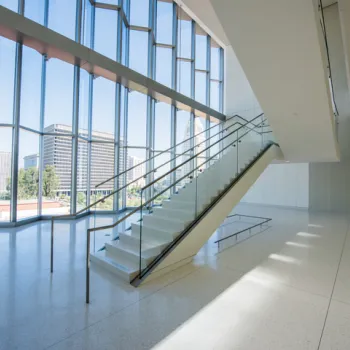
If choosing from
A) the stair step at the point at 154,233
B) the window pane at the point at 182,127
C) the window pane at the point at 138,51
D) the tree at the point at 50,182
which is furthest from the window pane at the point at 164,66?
the stair step at the point at 154,233

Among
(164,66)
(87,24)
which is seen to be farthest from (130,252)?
(164,66)

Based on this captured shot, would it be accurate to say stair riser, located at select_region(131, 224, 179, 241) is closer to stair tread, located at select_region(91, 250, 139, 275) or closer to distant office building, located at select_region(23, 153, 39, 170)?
stair tread, located at select_region(91, 250, 139, 275)

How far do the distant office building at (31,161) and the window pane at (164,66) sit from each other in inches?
214

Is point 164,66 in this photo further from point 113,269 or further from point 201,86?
point 113,269

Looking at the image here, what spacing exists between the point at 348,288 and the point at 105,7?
980 centimetres

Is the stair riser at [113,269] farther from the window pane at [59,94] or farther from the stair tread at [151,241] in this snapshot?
the window pane at [59,94]

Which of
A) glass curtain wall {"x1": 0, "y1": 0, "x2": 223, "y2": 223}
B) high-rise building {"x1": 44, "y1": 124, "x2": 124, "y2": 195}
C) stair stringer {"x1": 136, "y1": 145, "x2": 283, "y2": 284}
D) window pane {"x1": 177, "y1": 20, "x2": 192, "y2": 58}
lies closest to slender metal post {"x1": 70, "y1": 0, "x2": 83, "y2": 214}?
glass curtain wall {"x1": 0, "y1": 0, "x2": 223, "y2": 223}

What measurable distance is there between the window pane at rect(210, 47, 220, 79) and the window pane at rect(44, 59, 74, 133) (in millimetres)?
7248

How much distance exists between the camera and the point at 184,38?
10664 millimetres

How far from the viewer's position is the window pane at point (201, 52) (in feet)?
37.1

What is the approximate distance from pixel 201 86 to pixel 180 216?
29.8 feet

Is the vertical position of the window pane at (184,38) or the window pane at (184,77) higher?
the window pane at (184,38)

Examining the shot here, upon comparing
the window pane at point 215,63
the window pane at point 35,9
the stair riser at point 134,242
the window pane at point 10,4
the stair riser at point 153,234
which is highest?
the window pane at point 215,63

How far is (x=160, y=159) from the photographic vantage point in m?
9.63
